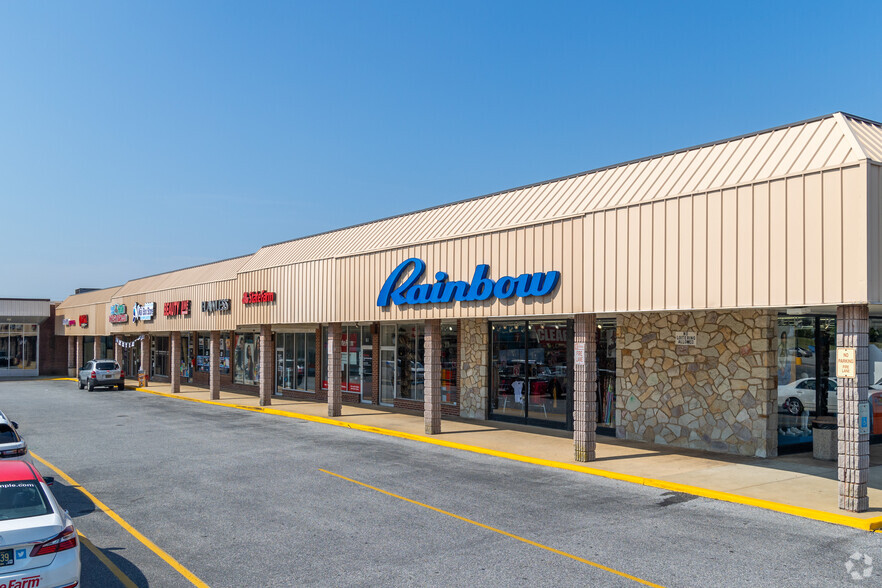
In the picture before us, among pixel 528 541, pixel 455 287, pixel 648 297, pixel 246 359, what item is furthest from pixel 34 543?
pixel 246 359

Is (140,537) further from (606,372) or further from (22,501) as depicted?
(606,372)

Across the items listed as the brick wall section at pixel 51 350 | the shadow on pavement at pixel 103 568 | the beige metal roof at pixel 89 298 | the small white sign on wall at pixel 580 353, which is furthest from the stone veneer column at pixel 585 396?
the brick wall section at pixel 51 350

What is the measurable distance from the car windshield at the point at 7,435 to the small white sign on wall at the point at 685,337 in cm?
1486

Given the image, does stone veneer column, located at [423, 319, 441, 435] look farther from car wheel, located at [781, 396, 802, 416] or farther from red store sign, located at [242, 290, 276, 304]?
red store sign, located at [242, 290, 276, 304]

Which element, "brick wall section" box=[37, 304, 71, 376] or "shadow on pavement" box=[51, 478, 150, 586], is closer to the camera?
"shadow on pavement" box=[51, 478, 150, 586]

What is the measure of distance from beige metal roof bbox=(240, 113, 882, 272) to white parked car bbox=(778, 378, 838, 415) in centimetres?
584

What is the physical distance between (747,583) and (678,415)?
32.8ft

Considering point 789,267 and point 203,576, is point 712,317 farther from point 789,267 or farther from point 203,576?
point 203,576

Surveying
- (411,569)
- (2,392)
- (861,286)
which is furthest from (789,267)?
(2,392)

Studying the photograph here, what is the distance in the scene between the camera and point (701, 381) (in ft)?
56.4

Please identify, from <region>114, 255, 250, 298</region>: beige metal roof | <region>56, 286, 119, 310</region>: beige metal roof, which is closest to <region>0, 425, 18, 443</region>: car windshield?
<region>114, 255, 250, 298</region>: beige metal roof

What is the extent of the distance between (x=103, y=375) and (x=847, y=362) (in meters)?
40.8

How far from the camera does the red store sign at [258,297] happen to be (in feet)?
96.4

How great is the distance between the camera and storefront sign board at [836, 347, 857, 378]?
11258 mm
